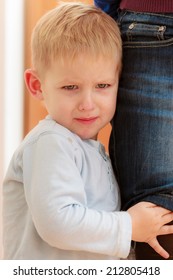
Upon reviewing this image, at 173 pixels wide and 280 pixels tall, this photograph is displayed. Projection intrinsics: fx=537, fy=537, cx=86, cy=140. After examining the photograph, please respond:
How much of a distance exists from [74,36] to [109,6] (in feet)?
0.67

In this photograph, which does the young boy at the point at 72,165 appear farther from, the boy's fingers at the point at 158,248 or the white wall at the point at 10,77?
the white wall at the point at 10,77

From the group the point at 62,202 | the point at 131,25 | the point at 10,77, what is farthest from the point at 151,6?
the point at 10,77

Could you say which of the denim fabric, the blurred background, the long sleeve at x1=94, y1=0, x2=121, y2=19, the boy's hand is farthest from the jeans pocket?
the blurred background

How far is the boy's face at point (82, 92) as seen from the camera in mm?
1153

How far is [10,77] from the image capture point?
85.8 inches

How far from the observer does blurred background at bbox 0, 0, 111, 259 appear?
6.93ft

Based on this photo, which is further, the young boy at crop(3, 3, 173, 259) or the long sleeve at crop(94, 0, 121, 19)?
the long sleeve at crop(94, 0, 121, 19)

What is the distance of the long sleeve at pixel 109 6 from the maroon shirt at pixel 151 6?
0.28ft

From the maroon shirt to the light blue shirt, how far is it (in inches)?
12.4

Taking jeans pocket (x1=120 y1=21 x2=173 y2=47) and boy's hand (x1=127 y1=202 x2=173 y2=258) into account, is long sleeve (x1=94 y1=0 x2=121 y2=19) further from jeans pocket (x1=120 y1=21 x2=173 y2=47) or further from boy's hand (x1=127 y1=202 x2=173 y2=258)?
boy's hand (x1=127 y1=202 x2=173 y2=258)

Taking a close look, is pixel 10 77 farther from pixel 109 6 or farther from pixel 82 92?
pixel 82 92

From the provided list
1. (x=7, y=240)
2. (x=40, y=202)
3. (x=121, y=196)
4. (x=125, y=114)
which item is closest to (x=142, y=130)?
(x=125, y=114)

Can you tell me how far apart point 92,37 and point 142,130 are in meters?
0.23

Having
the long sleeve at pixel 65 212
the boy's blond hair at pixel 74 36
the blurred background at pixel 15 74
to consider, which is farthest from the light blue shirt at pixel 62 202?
the blurred background at pixel 15 74
